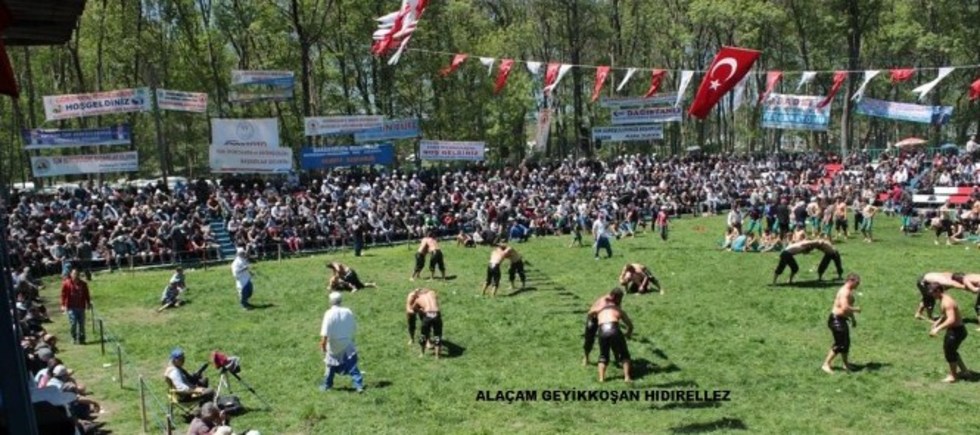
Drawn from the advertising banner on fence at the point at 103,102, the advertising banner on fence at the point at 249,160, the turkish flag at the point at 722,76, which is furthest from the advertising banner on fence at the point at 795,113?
the advertising banner on fence at the point at 103,102

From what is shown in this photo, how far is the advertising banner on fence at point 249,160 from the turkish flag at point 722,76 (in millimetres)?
21371

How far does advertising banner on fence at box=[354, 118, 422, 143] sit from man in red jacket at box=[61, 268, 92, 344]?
23040 mm

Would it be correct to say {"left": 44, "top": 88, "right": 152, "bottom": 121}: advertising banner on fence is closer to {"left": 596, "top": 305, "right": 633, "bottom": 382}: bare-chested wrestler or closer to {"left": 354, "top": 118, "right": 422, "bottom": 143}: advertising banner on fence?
{"left": 354, "top": 118, "right": 422, "bottom": 143}: advertising banner on fence

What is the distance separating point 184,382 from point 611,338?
631 cm

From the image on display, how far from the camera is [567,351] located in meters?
15.4

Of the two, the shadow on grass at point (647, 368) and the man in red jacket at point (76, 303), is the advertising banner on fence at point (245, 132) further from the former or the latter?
the shadow on grass at point (647, 368)

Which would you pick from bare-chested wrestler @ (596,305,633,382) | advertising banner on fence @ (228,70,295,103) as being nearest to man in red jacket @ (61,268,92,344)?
bare-chested wrestler @ (596,305,633,382)

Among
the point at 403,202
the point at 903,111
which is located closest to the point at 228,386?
the point at 403,202

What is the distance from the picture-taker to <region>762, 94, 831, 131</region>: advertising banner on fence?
152 ft

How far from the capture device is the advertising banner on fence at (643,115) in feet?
Answer: 152

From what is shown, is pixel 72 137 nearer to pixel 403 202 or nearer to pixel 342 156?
pixel 342 156

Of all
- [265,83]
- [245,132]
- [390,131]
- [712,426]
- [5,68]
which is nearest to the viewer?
[5,68]

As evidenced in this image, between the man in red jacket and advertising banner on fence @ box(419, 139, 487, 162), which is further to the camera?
advertising banner on fence @ box(419, 139, 487, 162)


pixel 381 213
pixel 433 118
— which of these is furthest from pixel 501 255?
pixel 433 118
